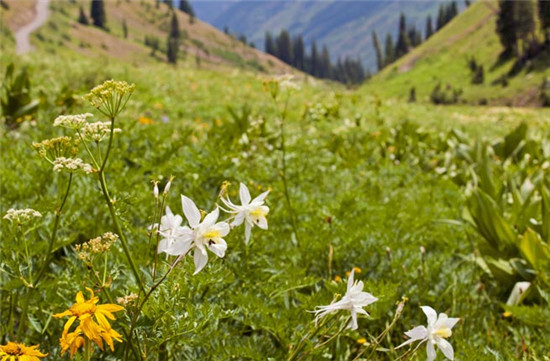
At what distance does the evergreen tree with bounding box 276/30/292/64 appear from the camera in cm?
15725

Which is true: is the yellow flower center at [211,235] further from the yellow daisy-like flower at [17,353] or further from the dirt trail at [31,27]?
the dirt trail at [31,27]

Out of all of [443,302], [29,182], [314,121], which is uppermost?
[314,121]

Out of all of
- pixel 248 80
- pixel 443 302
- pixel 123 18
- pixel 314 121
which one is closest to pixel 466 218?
pixel 443 302

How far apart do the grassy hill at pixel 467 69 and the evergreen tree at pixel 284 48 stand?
66.9m

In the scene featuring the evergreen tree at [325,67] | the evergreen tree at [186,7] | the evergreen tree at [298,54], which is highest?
the evergreen tree at [186,7]

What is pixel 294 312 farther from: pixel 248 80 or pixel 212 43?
pixel 212 43

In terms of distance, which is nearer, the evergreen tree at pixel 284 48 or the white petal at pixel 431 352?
the white petal at pixel 431 352

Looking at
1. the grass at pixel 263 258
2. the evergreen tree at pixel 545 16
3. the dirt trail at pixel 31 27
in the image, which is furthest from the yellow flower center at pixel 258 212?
the evergreen tree at pixel 545 16

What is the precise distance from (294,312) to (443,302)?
1170 mm

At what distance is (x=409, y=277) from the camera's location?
8.64 feet

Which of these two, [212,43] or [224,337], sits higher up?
[212,43]

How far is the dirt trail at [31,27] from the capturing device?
2391 inches

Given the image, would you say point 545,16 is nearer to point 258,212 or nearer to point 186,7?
point 258,212

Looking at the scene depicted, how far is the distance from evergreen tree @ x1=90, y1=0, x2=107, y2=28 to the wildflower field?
114 metres
